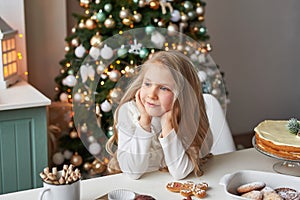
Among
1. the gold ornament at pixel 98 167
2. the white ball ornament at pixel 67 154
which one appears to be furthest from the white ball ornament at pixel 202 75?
the white ball ornament at pixel 67 154

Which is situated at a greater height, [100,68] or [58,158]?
[100,68]

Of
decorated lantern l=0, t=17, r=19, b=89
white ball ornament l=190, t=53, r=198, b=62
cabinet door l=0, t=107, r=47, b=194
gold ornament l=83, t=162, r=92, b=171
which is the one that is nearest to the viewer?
white ball ornament l=190, t=53, r=198, b=62

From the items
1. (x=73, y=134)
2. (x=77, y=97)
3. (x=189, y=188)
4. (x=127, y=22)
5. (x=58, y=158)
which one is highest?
(x=127, y=22)

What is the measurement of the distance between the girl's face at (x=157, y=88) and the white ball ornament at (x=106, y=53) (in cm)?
14

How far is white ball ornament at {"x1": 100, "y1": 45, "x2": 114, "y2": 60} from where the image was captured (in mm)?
1476

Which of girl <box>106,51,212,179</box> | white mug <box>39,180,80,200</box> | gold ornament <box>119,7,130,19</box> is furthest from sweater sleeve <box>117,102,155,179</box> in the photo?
gold ornament <box>119,7,130,19</box>

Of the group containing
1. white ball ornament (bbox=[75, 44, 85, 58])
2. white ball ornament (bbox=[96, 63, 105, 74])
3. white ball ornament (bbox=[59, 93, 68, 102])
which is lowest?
white ball ornament (bbox=[59, 93, 68, 102])

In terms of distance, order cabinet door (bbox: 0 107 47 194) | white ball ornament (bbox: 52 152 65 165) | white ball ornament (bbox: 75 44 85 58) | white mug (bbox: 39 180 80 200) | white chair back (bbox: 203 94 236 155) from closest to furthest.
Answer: white mug (bbox: 39 180 80 200), white chair back (bbox: 203 94 236 155), cabinet door (bbox: 0 107 47 194), white ball ornament (bbox: 75 44 85 58), white ball ornament (bbox: 52 152 65 165)

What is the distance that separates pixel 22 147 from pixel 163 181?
1070 mm

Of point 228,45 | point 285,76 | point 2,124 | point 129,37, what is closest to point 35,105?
point 2,124

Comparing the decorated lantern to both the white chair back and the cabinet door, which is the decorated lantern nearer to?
the cabinet door

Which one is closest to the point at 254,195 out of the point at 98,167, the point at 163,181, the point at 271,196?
the point at 271,196

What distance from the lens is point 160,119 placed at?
1.48 metres

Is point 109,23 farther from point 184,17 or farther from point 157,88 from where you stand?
point 157,88
